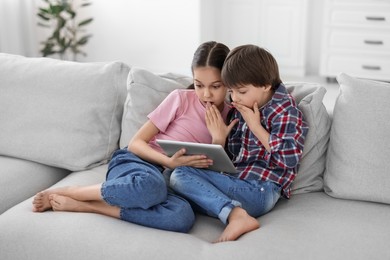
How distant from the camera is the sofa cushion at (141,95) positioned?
2.24 meters

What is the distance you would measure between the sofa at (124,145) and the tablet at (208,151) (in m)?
0.18

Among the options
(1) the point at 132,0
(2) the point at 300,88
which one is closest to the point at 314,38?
(1) the point at 132,0

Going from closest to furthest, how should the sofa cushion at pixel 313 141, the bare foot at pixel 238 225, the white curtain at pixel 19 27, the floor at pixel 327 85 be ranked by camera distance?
the bare foot at pixel 238 225
the sofa cushion at pixel 313 141
the floor at pixel 327 85
the white curtain at pixel 19 27

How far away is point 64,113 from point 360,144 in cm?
117

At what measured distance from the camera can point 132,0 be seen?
17.3 feet

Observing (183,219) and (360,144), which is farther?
(360,144)

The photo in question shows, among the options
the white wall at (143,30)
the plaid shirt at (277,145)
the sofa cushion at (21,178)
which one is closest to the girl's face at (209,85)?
the plaid shirt at (277,145)

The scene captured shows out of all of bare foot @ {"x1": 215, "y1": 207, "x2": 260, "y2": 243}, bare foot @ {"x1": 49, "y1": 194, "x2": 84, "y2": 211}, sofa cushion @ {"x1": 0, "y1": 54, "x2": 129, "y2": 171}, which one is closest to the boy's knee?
bare foot @ {"x1": 215, "y1": 207, "x2": 260, "y2": 243}

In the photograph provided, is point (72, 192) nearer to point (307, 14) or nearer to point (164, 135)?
point (164, 135)

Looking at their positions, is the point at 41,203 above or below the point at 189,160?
below

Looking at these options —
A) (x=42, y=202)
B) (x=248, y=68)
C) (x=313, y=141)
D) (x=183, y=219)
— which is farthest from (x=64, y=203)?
(x=313, y=141)

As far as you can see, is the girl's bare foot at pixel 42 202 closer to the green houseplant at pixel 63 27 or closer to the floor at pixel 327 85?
the floor at pixel 327 85

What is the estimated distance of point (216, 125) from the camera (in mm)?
2039

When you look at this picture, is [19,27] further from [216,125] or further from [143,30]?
[216,125]
